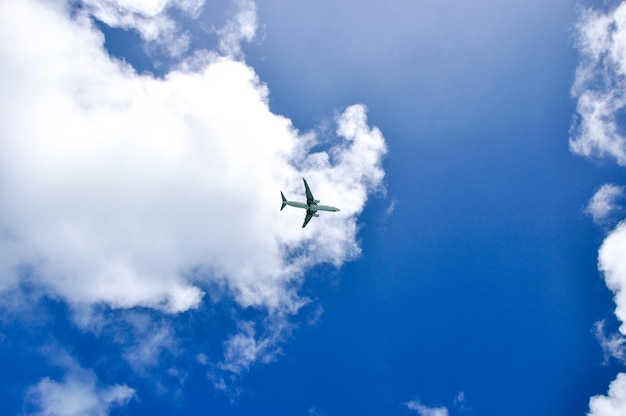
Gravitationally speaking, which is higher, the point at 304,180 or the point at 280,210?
the point at 304,180

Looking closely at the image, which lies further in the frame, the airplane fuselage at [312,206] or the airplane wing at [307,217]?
the airplane wing at [307,217]

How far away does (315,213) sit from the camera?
89.3m

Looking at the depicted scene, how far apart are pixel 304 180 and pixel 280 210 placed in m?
13.2

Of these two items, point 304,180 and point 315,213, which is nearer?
point 304,180

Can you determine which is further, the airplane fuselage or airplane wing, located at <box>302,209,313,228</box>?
airplane wing, located at <box>302,209,313,228</box>

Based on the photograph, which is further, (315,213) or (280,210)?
(315,213)

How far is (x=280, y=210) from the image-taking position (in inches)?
3255

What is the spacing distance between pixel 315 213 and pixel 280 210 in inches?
Answer: 542
